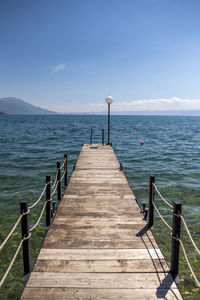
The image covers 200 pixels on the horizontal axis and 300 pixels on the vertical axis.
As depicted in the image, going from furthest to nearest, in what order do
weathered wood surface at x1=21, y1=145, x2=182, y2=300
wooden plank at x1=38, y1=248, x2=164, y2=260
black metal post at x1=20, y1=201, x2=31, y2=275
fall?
wooden plank at x1=38, y1=248, x2=164, y2=260 < black metal post at x1=20, y1=201, x2=31, y2=275 < weathered wood surface at x1=21, y1=145, x2=182, y2=300

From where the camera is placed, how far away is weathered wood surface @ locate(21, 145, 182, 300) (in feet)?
11.6

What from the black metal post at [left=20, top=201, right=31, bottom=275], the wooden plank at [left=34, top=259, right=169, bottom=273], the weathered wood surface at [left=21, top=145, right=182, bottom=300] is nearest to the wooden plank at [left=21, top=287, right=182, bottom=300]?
the weathered wood surface at [left=21, top=145, right=182, bottom=300]

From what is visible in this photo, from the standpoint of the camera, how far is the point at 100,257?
4.40 metres

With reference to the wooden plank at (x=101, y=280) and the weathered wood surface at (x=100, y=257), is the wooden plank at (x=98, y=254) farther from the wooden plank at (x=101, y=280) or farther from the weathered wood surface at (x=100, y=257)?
the wooden plank at (x=101, y=280)

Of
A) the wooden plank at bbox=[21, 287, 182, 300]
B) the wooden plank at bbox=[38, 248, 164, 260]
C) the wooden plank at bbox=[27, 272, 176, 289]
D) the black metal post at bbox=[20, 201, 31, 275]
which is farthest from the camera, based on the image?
the wooden plank at bbox=[38, 248, 164, 260]

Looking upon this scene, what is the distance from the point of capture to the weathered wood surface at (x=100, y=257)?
3542 mm

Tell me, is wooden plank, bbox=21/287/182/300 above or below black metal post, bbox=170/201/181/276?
below

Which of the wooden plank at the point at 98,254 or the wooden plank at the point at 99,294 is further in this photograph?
the wooden plank at the point at 98,254

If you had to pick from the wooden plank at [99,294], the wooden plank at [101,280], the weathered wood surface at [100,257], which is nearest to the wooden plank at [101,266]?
the weathered wood surface at [100,257]

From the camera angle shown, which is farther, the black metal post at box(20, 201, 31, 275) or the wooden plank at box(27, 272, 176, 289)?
the black metal post at box(20, 201, 31, 275)

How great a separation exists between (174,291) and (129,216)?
2.77 meters

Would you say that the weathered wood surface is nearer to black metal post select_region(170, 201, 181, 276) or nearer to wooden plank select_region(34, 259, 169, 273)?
wooden plank select_region(34, 259, 169, 273)

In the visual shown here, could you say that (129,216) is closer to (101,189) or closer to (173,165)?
(101,189)

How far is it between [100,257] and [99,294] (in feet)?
3.09
